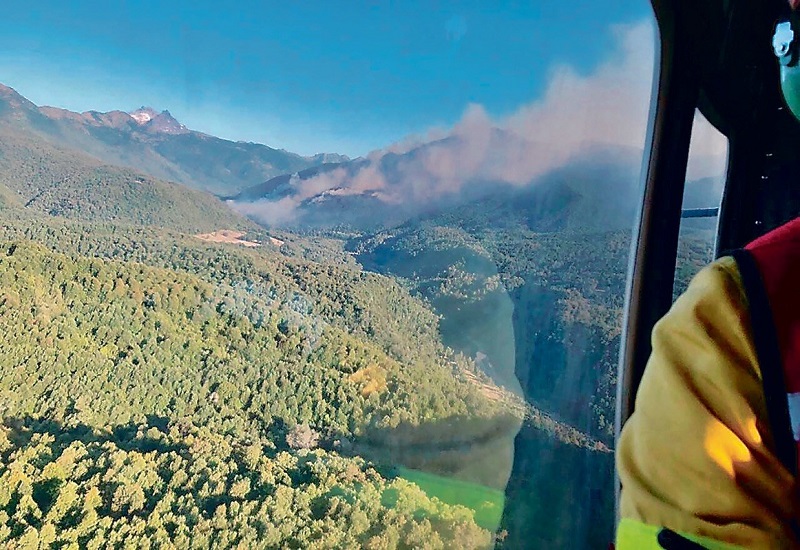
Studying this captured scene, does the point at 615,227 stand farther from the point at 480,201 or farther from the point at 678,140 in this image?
the point at 480,201

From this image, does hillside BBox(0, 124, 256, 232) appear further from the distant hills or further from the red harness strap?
the red harness strap

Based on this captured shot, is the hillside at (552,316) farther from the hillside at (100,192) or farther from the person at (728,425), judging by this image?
the hillside at (100,192)

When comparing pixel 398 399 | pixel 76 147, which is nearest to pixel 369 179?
pixel 398 399

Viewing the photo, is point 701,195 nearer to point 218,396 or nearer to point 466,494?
point 466,494

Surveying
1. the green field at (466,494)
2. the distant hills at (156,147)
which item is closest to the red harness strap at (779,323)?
the green field at (466,494)

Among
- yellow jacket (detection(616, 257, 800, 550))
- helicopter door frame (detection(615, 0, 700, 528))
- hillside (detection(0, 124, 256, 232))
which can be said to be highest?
hillside (detection(0, 124, 256, 232))

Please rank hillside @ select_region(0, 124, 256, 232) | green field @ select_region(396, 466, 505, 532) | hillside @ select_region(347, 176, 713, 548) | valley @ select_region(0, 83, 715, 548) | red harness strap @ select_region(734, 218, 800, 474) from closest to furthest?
red harness strap @ select_region(734, 218, 800, 474) → hillside @ select_region(347, 176, 713, 548) → valley @ select_region(0, 83, 715, 548) → green field @ select_region(396, 466, 505, 532) → hillside @ select_region(0, 124, 256, 232)

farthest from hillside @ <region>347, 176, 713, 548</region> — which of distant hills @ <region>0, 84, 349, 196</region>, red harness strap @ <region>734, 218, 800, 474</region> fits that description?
distant hills @ <region>0, 84, 349, 196</region>
